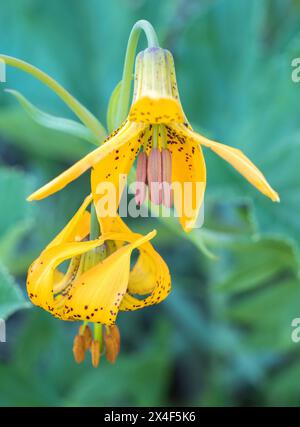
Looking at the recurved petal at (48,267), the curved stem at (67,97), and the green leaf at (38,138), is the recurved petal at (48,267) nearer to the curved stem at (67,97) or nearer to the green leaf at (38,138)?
the curved stem at (67,97)

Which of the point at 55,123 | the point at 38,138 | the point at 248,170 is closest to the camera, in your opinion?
the point at 248,170

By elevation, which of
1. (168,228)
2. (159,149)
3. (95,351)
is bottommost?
(95,351)

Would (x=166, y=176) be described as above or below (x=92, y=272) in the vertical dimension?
above

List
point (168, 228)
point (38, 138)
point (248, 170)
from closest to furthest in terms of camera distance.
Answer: point (248, 170)
point (168, 228)
point (38, 138)

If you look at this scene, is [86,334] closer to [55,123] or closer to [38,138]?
[55,123]

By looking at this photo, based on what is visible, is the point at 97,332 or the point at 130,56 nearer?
the point at 130,56

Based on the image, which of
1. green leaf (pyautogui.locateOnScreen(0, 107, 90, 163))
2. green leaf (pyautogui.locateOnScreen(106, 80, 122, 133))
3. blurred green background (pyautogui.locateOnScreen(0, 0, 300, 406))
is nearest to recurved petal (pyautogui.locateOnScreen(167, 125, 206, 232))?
green leaf (pyautogui.locateOnScreen(106, 80, 122, 133))

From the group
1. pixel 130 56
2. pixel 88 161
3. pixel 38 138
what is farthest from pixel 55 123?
pixel 38 138

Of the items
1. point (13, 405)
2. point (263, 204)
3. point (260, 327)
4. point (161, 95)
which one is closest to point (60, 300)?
point (161, 95)
